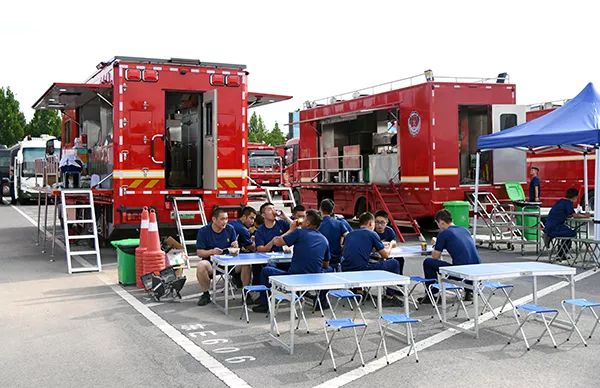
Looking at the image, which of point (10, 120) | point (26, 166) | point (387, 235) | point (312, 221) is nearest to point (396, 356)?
point (312, 221)

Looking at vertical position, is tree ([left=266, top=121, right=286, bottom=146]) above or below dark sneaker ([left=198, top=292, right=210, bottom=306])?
above

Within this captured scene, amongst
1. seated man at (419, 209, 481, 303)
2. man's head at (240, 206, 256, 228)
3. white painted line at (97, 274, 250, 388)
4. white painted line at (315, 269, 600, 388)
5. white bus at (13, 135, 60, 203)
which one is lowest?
white painted line at (315, 269, 600, 388)

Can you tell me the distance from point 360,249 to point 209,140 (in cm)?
608

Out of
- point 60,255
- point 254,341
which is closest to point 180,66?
point 60,255

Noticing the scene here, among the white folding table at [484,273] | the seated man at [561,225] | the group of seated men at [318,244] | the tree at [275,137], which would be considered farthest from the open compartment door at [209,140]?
the tree at [275,137]

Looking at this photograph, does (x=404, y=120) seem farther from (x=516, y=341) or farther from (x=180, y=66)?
(x=516, y=341)

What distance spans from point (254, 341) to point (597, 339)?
3.46 m

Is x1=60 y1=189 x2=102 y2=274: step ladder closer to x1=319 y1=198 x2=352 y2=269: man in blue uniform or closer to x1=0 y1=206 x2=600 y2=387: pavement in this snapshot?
x1=0 y1=206 x2=600 y2=387: pavement

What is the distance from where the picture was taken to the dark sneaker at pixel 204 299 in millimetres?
9070

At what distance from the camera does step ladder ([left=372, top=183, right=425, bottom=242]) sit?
16.6m

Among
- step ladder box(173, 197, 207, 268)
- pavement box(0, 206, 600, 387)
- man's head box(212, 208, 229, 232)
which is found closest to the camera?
pavement box(0, 206, 600, 387)

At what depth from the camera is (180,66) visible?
44.0 feet

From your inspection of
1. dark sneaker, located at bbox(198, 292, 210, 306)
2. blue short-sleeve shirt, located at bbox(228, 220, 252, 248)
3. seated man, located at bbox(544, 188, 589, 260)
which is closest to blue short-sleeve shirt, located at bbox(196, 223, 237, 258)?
blue short-sleeve shirt, located at bbox(228, 220, 252, 248)

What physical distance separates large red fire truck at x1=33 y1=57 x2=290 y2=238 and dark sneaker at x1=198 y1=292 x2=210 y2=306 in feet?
14.1
